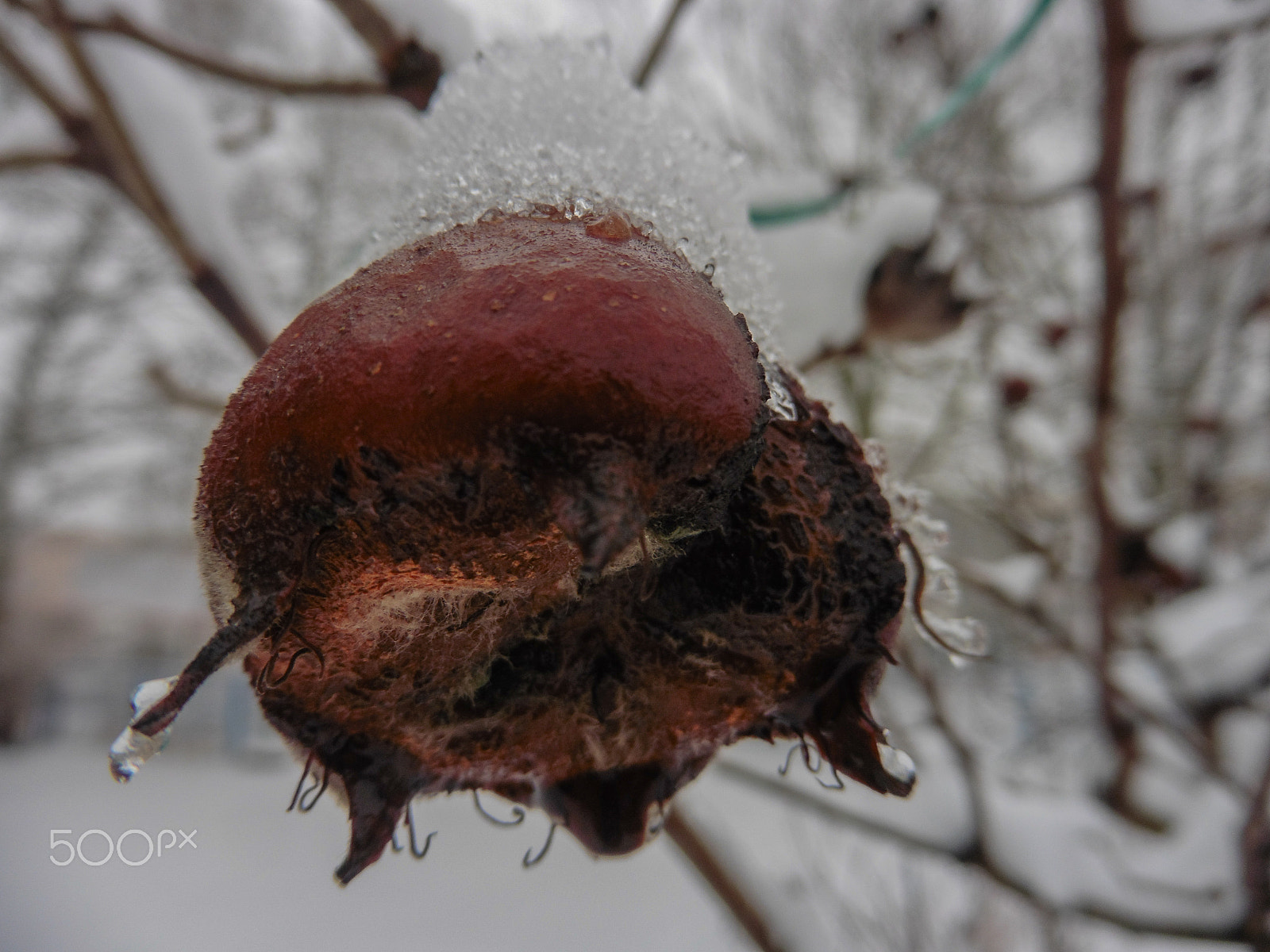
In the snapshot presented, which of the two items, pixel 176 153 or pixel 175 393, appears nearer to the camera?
pixel 176 153

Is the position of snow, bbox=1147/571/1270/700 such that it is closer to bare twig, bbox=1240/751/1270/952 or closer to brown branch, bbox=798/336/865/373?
bare twig, bbox=1240/751/1270/952

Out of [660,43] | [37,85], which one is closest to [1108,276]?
[660,43]

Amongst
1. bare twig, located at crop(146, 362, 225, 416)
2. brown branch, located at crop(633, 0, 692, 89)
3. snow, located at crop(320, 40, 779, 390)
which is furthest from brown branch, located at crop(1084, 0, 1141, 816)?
bare twig, located at crop(146, 362, 225, 416)

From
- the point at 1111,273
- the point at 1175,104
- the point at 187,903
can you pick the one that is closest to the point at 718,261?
the point at 1111,273

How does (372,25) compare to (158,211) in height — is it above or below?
above

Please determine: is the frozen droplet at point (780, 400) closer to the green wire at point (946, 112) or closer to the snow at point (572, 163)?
the snow at point (572, 163)

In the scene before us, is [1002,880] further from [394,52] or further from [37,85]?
[37,85]

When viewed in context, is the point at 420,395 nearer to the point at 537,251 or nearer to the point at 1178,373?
the point at 537,251

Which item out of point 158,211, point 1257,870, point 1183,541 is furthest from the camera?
point 1183,541
